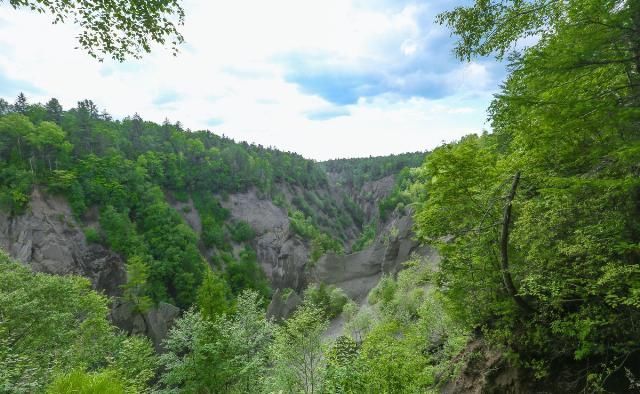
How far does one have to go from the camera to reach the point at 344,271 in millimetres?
45031

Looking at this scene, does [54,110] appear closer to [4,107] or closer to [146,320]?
[4,107]

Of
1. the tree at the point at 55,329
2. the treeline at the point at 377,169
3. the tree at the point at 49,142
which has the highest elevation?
the tree at the point at 49,142

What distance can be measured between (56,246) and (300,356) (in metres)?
52.3

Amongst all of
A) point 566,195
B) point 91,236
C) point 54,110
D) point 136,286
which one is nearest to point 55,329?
point 136,286

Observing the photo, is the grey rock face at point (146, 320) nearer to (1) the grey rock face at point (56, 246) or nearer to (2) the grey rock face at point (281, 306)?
(1) the grey rock face at point (56, 246)

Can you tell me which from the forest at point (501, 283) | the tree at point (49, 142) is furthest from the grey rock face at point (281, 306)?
the tree at point (49, 142)

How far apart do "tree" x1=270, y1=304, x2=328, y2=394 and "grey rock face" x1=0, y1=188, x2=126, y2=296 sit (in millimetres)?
46079

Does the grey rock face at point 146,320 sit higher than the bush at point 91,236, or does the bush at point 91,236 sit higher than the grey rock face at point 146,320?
the bush at point 91,236

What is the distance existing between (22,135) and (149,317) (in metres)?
40.4

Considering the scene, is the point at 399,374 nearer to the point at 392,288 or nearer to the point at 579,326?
the point at 579,326

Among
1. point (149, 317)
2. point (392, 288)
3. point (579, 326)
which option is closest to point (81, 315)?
point (149, 317)

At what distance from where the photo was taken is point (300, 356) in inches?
508

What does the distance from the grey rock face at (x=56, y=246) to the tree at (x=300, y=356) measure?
151ft

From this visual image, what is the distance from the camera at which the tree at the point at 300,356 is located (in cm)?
1209
